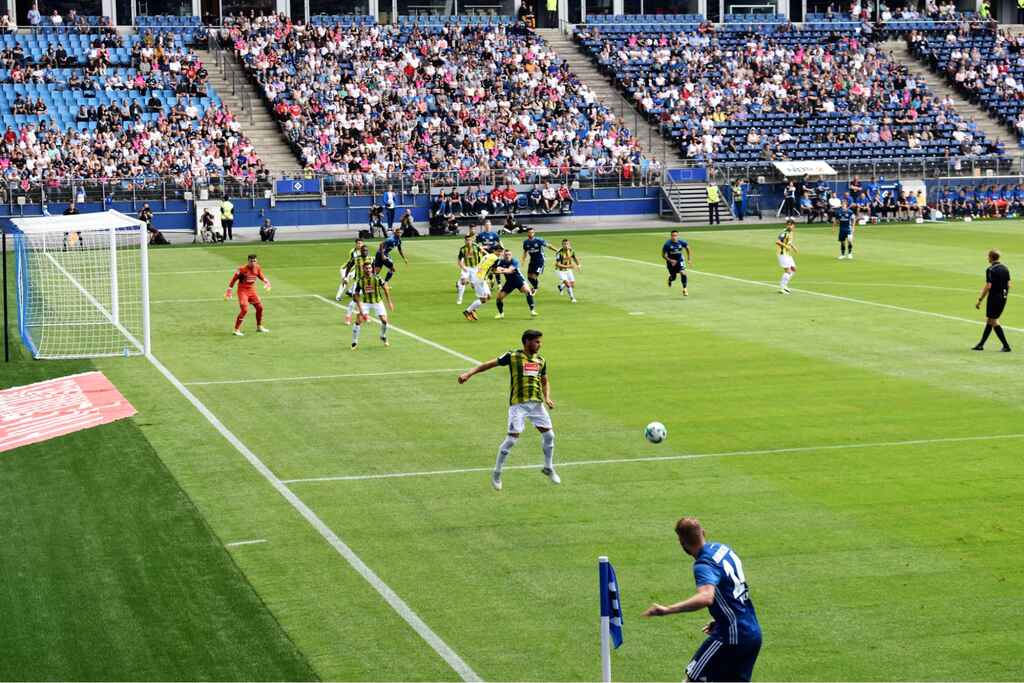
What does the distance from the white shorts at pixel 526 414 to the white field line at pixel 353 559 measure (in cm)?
285

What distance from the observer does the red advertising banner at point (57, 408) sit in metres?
23.7

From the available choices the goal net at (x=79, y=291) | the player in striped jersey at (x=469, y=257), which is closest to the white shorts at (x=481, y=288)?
the player in striped jersey at (x=469, y=257)

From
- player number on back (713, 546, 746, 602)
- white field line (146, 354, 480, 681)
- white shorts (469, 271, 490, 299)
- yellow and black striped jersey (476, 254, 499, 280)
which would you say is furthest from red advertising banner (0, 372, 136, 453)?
player number on back (713, 546, 746, 602)

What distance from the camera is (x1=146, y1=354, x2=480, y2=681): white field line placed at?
526 inches

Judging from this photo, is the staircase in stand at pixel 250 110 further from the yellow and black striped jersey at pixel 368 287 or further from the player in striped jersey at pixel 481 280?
the yellow and black striped jersey at pixel 368 287

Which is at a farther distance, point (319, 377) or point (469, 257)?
point (469, 257)

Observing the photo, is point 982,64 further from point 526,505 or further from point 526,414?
point 526,505

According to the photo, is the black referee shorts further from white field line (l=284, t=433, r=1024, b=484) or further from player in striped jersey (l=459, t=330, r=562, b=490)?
player in striped jersey (l=459, t=330, r=562, b=490)

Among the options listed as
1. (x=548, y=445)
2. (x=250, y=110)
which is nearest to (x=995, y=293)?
(x=548, y=445)

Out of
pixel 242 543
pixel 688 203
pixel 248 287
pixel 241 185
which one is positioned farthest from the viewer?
pixel 688 203

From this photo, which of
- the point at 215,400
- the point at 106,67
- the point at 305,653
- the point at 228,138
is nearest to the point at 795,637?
the point at 305,653

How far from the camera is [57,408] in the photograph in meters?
25.9

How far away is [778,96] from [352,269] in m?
46.6

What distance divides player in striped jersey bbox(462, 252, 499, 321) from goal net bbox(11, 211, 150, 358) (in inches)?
314
